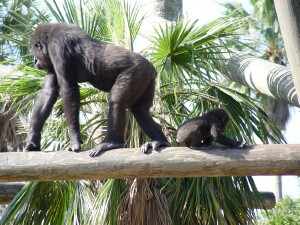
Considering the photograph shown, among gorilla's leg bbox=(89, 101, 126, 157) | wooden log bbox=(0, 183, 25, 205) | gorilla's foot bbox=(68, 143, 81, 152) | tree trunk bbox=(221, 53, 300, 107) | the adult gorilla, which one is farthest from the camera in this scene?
wooden log bbox=(0, 183, 25, 205)

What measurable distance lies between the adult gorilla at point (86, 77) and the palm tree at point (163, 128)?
1208mm

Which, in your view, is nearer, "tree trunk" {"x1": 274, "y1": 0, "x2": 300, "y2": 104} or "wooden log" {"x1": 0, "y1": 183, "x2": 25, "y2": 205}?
"tree trunk" {"x1": 274, "y1": 0, "x2": 300, "y2": 104}

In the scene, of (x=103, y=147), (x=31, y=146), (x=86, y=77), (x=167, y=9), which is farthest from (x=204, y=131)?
(x=167, y=9)

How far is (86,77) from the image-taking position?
314 inches

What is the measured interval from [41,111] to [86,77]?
649 millimetres

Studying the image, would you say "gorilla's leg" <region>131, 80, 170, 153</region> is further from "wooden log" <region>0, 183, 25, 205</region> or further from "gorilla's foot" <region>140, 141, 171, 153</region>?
"wooden log" <region>0, 183, 25, 205</region>

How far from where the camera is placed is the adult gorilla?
7566 millimetres

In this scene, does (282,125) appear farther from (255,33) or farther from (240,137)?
(240,137)

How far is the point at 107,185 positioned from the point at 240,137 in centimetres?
188

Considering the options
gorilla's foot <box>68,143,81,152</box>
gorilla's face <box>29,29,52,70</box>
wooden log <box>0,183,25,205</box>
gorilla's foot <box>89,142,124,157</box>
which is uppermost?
gorilla's face <box>29,29,52,70</box>

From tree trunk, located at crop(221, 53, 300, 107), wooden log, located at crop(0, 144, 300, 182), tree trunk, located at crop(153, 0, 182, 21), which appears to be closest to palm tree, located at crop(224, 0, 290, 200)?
tree trunk, located at crop(153, 0, 182, 21)

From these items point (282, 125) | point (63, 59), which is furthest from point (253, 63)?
point (282, 125)

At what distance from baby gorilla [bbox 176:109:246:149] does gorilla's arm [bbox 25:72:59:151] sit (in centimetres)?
159

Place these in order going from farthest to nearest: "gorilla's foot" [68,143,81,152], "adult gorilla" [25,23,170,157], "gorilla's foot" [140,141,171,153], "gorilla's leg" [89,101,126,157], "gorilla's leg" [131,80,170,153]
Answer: "gorilla's leg" [131,80,170,153]
"adult gorilla" [25,23,170,157]
"gorilla's leg" [89,101,126,157]
"gorilla's foot" [68,143,81,152]
"gorilla's foot" [140,141,171,153]
